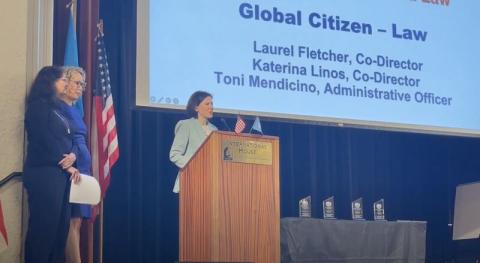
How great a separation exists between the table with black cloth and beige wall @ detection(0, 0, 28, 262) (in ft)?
5.15

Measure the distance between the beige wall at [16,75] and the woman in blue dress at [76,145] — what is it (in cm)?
23

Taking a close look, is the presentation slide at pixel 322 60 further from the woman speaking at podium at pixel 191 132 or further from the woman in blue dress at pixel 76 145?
the woman in blue dress at pixel 76 145

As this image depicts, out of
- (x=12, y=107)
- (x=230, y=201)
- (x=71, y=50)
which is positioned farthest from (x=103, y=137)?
(x=230, y=201)

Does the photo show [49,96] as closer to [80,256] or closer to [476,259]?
[80,256]

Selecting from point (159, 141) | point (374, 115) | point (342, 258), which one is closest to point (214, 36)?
point (159, 141)

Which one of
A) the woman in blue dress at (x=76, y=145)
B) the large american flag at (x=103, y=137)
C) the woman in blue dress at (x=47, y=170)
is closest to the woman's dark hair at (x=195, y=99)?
the large american flag at (x=103, y=137)

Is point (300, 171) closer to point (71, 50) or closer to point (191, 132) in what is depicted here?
point (191, 132)

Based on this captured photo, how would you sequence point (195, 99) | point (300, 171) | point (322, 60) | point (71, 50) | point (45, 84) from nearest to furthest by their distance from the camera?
1. point (45, 84)
2. point (71, 50)
3. point (195, 99)
4. point (322, 60)
5. point (300, 171)

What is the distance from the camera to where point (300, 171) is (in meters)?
6.15

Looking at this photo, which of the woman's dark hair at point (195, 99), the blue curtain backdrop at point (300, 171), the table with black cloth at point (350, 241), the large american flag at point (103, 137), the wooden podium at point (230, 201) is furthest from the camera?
the blue curtain backdrop at point (300, 171)

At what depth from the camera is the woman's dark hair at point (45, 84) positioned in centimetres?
398

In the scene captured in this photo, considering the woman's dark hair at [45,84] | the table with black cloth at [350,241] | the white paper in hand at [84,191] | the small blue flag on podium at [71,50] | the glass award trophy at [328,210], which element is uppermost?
the small blue flag on podium at [71,50]

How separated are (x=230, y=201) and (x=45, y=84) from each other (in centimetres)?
108

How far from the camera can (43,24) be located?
168 inches
